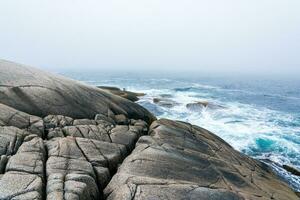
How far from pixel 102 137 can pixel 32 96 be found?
4.26 m

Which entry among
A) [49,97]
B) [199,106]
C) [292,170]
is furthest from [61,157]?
[199,106]

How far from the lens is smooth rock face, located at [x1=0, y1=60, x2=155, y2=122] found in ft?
42.6

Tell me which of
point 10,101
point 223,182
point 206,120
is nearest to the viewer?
point 223,182

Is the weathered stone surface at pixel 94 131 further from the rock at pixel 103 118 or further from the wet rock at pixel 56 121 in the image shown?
the rock at pixel 103 118

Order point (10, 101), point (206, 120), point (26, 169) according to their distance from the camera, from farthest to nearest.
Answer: point (206, 120) → point (10, 101) → point (26, 169)

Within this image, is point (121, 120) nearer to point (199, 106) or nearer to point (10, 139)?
point (10, 139)

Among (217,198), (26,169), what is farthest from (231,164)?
(26,169)

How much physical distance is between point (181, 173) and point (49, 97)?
7.57 metres

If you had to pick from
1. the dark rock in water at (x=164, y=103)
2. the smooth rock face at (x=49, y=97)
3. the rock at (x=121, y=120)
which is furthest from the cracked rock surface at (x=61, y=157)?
the dark rock in water at (x=164, y=103)

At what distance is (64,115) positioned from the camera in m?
13.5

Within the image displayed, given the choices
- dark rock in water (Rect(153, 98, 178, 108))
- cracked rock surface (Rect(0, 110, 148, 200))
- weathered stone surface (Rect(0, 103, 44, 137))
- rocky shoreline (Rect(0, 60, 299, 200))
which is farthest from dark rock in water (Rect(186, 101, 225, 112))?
weathered stone surface (Rect(0, 103, 44, 137))

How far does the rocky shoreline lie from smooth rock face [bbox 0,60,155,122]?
0.04 metres

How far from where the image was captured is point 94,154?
10.3 meters

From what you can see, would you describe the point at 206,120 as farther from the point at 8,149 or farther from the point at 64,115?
the point at 8,149
